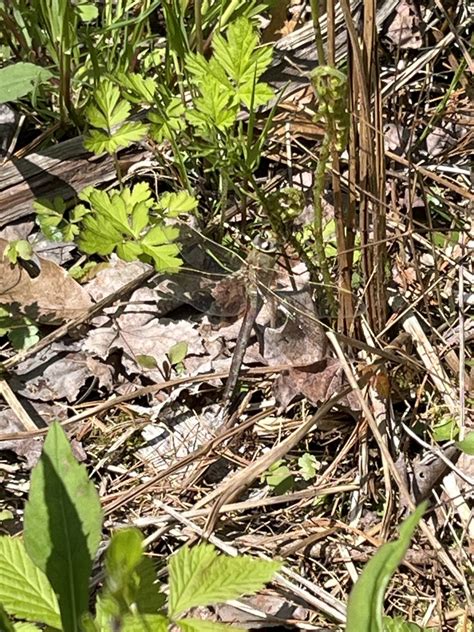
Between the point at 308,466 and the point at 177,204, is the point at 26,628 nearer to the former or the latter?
the point at 308,466

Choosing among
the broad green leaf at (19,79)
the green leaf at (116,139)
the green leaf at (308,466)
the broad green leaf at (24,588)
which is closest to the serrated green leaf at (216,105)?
the green leaf at (116,139)

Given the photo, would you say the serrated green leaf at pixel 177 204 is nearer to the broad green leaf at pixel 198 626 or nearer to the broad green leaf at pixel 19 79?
the broad green leaf at pixel 19 79

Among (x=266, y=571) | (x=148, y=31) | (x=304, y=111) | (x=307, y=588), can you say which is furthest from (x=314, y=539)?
(x=148, y=31)

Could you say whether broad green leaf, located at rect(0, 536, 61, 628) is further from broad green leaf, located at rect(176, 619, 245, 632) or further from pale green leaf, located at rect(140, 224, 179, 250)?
pale green leaf, located at rect(140, 224, 179, 250)

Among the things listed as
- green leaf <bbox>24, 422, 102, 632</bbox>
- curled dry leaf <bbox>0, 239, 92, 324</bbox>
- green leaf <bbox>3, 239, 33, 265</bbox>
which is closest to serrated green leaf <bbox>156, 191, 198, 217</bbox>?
curled dry leaf <bbox>0, 239, 92, 324</bbox>

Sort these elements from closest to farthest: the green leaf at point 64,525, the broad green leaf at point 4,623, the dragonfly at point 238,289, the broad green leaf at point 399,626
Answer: the broad green leaf at point 4,623 → the green leaf at point 64,525 → the broad green leaf at point 399,626 → the dragonfly at point 238,289

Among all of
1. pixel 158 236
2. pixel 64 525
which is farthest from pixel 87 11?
pixel 64 525

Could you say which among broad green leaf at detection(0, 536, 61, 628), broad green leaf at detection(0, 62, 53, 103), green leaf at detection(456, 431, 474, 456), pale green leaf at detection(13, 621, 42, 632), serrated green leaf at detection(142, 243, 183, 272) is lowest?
green leaf at detection(456, 431, 474, 456)
